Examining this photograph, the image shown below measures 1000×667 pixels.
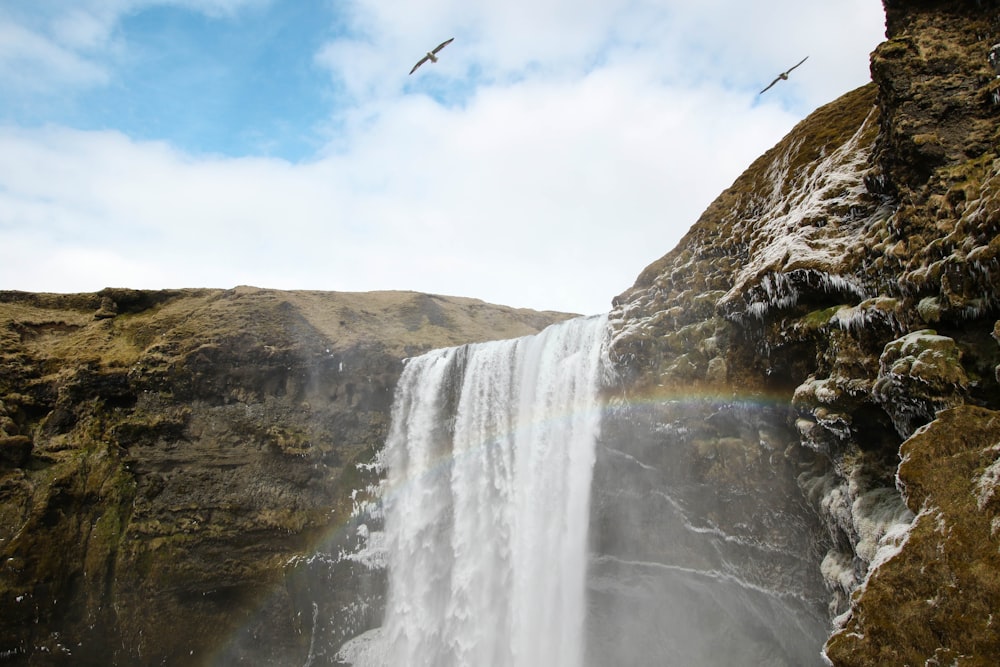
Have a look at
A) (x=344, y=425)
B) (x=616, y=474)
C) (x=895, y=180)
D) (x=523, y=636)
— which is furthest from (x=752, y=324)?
(x=344, y=425)

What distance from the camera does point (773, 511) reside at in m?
12.2

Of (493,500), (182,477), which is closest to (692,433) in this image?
(493,500)

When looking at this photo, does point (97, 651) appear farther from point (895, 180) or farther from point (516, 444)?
point (895, 180)

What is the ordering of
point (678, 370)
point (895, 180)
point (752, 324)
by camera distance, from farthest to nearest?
point (678, 370), point (752, 324), point (895, 180)

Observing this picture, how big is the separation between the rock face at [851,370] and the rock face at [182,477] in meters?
12.8

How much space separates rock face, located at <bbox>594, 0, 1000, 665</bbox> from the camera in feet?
18.1

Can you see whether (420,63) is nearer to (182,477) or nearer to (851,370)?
(851,370)

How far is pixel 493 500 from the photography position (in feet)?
64.9

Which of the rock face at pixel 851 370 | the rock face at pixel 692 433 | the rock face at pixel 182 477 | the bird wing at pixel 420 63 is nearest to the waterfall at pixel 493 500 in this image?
the rock face at pixel 692 433

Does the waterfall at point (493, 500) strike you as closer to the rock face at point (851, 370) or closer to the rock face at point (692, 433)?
the rock face at point (692, 433)

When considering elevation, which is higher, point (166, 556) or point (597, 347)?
point (597, 347)

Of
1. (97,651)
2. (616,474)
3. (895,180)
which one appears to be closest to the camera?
(895,180)

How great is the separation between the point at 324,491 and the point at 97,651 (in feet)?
29.4

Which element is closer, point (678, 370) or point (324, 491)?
point (678, 370)
